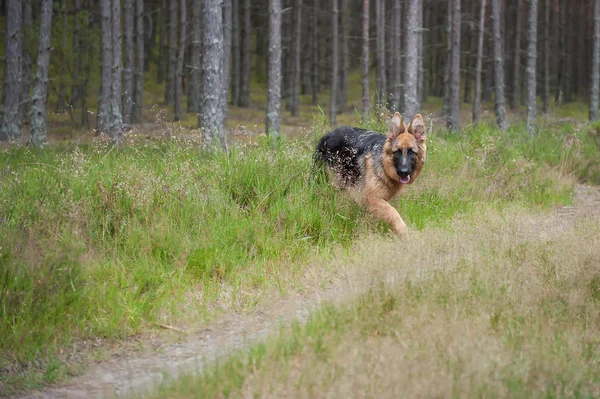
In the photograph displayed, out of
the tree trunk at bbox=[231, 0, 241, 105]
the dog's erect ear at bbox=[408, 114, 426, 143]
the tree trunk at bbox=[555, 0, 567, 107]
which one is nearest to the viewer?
the dog's erect ear at bbox=[408, 114, 426, 143]

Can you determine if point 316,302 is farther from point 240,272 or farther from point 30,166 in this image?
point 30,166

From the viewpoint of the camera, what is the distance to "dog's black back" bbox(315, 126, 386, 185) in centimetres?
940

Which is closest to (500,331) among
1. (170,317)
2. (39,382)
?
(170,317)

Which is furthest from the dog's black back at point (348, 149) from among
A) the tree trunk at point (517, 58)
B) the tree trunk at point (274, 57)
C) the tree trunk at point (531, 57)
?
the tree trunk at point (517, 58)

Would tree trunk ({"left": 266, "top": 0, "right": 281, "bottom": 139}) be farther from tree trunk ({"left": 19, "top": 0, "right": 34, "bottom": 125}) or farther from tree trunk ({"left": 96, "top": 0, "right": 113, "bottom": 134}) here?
tree trunk ({"left": 19, "top": 0, "right": 34, "bottom": 125})

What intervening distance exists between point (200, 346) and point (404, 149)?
168 inches

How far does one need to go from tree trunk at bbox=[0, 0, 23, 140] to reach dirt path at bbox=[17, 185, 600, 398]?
641 inches

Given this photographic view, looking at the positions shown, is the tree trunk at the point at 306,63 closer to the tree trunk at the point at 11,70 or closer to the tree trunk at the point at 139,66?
the tree trunk at the point at 139,66

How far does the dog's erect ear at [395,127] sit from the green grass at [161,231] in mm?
1066

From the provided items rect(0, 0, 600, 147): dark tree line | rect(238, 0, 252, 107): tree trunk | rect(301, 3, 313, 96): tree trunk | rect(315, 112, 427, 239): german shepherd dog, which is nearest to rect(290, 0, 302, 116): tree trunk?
rect(0, 0, 600, 147): dark tree line

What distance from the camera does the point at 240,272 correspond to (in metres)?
7.26

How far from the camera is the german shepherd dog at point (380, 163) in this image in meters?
8.76

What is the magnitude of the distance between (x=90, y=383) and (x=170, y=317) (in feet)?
4.26

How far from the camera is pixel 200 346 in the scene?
18.4 ft
